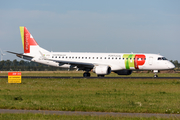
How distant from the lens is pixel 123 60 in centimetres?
4825

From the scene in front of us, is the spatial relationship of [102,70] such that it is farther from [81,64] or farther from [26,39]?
[26,39]

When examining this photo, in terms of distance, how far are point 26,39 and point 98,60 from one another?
1448cm

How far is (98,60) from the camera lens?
49969mm

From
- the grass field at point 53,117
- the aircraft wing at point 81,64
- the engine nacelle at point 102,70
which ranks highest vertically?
the aircraft wing at point 81,64

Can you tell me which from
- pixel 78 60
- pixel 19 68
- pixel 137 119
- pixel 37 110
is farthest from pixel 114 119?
pixel 19 68

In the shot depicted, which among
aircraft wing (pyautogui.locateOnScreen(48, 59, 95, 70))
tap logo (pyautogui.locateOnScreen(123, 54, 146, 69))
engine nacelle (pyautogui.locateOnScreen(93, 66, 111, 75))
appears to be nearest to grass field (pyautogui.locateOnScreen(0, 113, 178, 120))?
engine nacelle (pyautogui.locateOnScreen(93, 66, 111, 75))

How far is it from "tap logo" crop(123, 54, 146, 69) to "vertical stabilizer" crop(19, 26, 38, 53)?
17205 mm

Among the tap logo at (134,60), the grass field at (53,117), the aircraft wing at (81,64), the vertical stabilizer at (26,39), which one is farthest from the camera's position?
Answer: the vertical stabilizer at (26,39)

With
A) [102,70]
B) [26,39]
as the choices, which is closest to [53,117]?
[102,70]

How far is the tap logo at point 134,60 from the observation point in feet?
156

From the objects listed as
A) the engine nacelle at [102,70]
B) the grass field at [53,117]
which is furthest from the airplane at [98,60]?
the grass field at [53,117]

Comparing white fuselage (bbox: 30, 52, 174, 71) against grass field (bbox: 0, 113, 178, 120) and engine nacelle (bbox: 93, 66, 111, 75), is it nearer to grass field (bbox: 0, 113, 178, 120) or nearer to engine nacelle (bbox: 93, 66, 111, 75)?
engine nacelle (bbox: 93, 66, 111, 75)

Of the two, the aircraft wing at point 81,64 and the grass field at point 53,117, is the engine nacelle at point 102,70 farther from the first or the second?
the grass field at point 53,117

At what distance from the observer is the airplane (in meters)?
47.6
